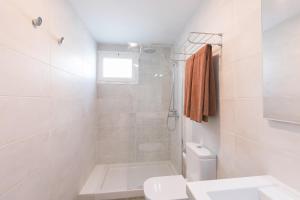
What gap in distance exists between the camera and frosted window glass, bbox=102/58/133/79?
3.02 m

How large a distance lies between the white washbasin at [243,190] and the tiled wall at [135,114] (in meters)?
2.25

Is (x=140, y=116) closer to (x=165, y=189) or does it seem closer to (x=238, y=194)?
→ (x=165, y=189)

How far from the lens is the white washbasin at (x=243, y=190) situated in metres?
0.75

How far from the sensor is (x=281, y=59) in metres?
0.83

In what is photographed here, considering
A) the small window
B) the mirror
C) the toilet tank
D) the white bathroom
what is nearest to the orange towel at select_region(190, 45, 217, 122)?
the white bathroom

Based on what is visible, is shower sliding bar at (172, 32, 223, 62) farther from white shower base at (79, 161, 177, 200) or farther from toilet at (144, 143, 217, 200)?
white shower base at (79, 161, 177, 200)

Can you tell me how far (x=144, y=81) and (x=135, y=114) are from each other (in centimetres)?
61

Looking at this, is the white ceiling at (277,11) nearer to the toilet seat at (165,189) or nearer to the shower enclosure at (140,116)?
the toilet seat at (165,189)

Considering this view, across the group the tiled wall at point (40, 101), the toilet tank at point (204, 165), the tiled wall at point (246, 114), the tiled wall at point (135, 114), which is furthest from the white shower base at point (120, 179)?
the tiled wall at point (246, 114)

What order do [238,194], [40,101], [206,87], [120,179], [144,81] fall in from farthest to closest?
[144,81] → [120,179] → [206,87] → [40,101] → [238,194]

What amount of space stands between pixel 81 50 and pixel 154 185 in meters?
1.80

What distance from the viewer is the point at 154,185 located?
164cm

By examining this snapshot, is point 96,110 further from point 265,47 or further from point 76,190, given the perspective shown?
point 265,47

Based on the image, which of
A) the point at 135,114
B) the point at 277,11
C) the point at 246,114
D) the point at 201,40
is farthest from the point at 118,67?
the point at 277,11
